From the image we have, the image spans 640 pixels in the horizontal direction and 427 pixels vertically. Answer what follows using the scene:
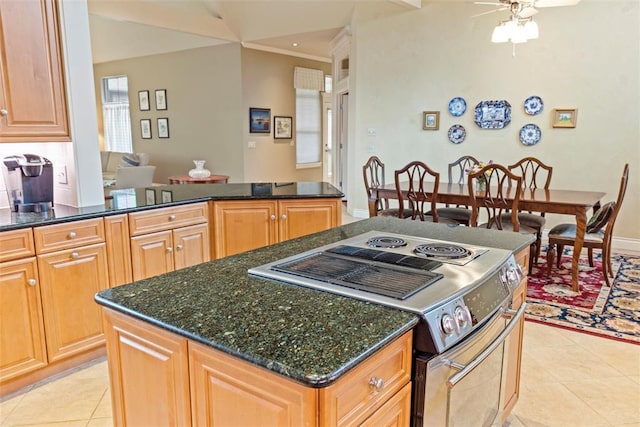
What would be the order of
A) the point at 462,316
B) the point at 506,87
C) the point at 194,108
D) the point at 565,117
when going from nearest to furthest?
the point at 462,316
the point at 565,117
the point at 506,87
the point at 194,108

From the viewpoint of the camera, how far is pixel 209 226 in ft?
10.6

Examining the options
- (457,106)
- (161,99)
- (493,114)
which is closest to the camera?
(493,114)

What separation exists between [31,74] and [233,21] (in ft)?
19.7

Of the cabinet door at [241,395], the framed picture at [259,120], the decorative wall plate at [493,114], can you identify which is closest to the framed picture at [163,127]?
the framed picture at [259,120]

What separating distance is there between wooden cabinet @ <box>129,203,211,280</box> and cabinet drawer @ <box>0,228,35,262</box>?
555 mm

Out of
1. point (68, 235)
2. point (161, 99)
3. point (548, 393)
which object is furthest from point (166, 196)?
point (161, 99)

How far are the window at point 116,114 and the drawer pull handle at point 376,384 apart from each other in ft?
32.7

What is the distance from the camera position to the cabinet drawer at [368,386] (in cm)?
96

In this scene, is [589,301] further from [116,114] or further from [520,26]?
[116,114]

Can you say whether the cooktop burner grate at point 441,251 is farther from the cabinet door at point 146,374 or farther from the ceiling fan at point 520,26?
the ceiling fan at point 520,26

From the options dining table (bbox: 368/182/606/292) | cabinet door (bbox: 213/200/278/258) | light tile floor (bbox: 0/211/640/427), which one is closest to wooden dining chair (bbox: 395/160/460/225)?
dining table (bbox: 368/182/606/292)

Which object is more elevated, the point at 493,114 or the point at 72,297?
the point at 493,114

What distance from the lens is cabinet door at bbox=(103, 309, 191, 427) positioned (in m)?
1.19

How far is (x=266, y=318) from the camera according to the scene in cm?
117
